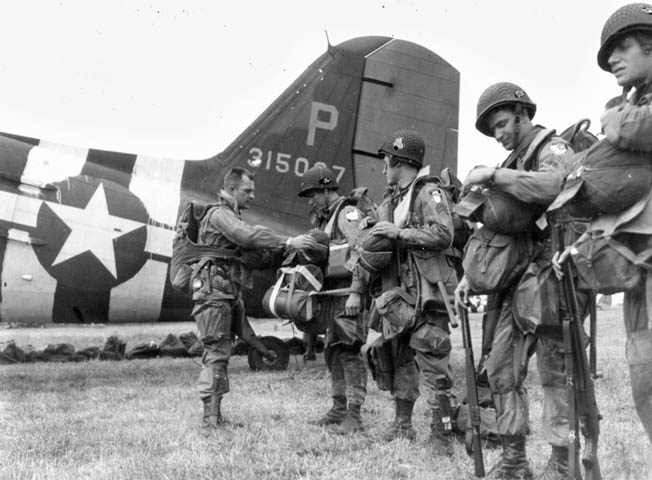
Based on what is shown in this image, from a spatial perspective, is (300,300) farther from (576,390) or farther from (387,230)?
(576,390)

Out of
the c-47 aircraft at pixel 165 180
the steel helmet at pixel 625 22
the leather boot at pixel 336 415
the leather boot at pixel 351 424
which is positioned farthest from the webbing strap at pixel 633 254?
the c-47 aircraft at pixel 165 180

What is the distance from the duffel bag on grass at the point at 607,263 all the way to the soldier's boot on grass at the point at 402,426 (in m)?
2.05

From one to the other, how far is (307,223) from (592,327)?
5939 mm

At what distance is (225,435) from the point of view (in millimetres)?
4516

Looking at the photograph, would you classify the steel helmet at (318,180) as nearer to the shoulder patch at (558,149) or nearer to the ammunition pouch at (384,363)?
the ammunition pouch at (384,363)

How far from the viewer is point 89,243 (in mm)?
7902

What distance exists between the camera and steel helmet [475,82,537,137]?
140 inches

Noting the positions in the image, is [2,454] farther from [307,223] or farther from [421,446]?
[307,223]

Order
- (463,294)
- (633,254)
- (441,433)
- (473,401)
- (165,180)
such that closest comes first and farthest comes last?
(633,254), (473,401), (463,294), (441,433), (165,180)

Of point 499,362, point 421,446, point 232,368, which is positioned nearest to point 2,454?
point 421,446

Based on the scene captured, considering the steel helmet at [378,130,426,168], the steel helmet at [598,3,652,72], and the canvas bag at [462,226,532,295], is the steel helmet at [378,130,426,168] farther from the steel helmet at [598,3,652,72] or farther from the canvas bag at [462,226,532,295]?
the steel helmet at [598,3,652,72]

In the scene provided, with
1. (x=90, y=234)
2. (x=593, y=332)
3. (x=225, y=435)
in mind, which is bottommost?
(x=225, y=435)

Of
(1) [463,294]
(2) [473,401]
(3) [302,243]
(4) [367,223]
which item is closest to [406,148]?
(4) [367,223]

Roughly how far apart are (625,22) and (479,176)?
935 mm
